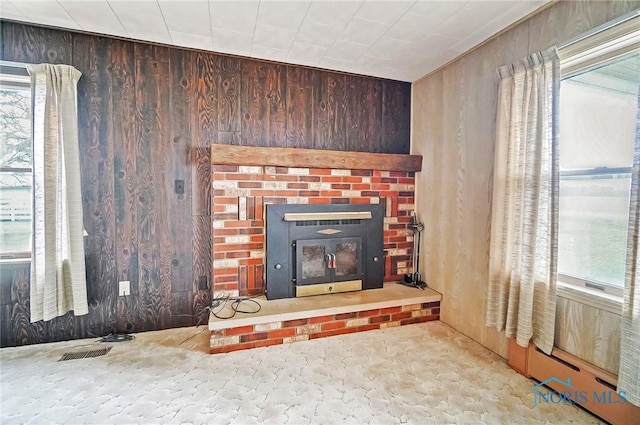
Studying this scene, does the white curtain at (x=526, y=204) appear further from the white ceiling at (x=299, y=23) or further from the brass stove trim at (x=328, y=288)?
the brass stove trim at (x=328, y=288)

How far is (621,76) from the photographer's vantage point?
1.60m

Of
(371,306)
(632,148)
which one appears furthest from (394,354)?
(632,148)

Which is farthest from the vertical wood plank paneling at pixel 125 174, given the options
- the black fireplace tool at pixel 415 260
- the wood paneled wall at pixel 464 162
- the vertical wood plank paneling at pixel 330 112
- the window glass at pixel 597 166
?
the window glass at pixel 597 166

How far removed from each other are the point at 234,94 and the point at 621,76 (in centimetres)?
267

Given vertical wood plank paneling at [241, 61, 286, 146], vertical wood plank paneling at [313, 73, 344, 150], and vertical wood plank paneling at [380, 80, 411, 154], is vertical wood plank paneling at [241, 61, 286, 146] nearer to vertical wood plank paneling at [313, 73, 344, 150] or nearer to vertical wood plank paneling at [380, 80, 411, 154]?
vertical wood plank paneling at [313, 73, 344, 150]

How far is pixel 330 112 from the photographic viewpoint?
3.03 meters

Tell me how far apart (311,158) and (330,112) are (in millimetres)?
583

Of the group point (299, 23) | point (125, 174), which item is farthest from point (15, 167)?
point (299, 23)

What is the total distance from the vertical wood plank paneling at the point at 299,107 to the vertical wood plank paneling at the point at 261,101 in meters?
0.07

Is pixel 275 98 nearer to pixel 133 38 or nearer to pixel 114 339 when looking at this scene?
pixel 133 38

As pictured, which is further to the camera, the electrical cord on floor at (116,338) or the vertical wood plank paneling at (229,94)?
the vertical wood plank paneling at (229,94)

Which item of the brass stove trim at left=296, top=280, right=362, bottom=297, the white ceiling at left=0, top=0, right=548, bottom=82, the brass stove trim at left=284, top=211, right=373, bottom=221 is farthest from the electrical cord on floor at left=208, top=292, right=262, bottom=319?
the white ceiling at left=0, top=0, right=548, bottom=82

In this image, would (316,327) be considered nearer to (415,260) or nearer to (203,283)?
(203,283)

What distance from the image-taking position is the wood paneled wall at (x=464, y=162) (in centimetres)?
211
